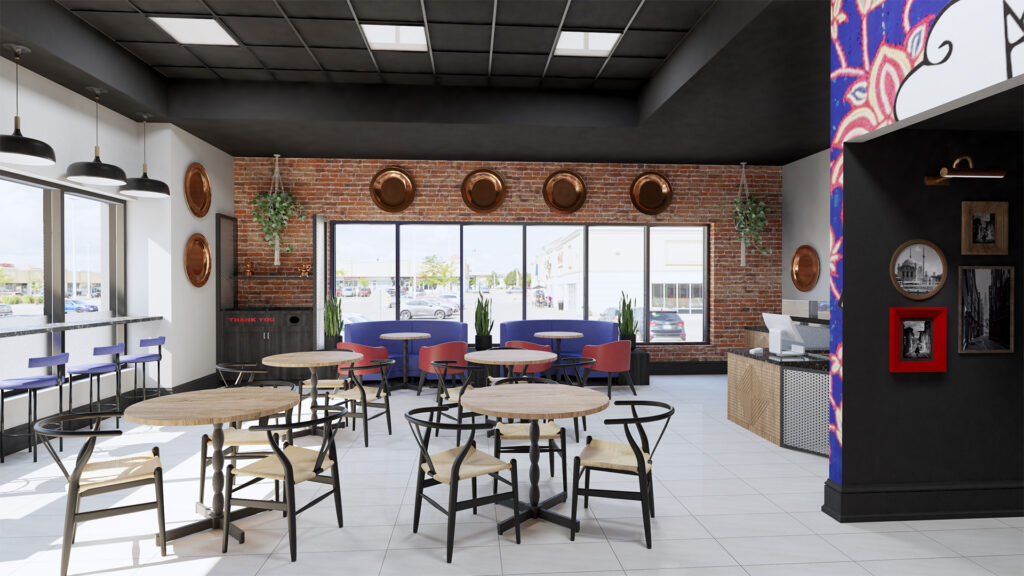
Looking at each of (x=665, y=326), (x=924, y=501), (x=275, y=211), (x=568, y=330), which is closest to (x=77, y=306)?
(x=275, y=211)

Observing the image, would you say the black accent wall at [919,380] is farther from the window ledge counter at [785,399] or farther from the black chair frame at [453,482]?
the black chair frame at [453,482]

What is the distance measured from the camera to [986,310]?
332cm

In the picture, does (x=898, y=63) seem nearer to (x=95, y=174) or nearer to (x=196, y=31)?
(x=196, y=31)

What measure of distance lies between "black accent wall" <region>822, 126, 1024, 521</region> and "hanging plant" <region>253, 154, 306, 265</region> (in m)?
6.92

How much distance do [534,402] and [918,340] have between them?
2.32 m

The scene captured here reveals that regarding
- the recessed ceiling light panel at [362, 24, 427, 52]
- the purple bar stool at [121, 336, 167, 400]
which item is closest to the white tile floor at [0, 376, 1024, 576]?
the purple bar stool at [121, 336, 167, 400]

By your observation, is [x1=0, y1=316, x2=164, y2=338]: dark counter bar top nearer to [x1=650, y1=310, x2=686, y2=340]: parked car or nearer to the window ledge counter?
the window ledge counter

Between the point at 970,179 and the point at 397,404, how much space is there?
5.47 metres

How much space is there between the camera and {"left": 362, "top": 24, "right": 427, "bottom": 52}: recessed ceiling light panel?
4.80 meters

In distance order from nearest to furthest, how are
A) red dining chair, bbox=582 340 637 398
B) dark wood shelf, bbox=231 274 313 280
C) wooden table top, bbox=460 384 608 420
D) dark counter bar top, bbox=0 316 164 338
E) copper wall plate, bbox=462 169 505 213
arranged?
wooden table top, bbox=460 384 608 420, dark counter bar top, bbox=0 316 164 338, red dining chair, bbox=582 340 637 398, dark wood shelf, bbox=231 274 313 280, copper wall plate, bbox=462 169 505 213

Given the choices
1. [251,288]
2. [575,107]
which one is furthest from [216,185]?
[575,107]

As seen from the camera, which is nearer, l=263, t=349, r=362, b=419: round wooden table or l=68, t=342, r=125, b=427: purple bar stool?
l=263, t=349, r=362, b=419: round wooden table

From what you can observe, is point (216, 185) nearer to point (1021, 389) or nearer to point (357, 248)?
point (357, 248)

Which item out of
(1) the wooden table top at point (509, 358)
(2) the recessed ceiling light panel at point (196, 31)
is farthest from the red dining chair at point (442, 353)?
(2) the recessed ceiling light panel at point (196, 31)
